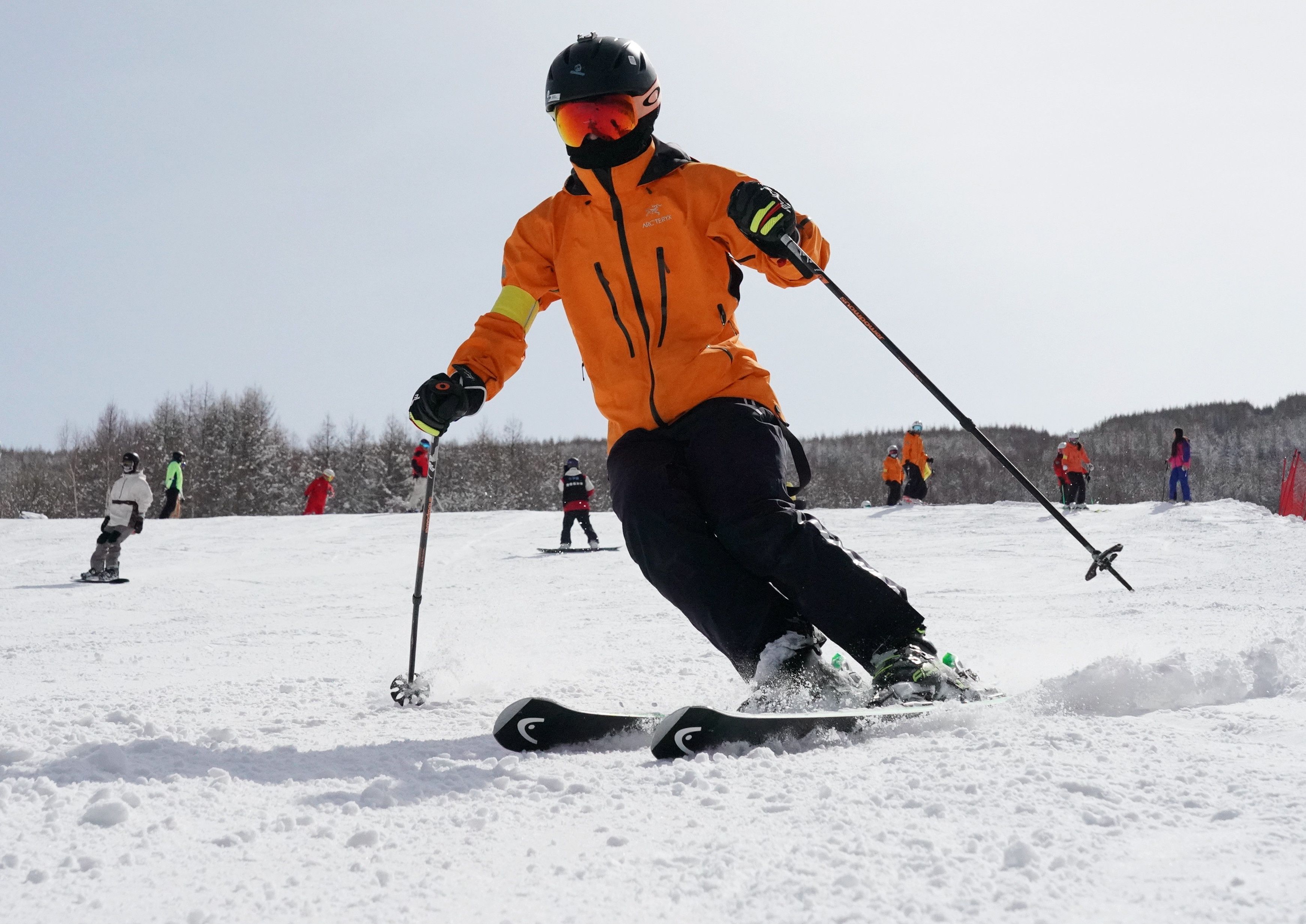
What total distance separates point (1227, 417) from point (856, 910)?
9553 centimetres

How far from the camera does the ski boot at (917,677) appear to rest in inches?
75.6

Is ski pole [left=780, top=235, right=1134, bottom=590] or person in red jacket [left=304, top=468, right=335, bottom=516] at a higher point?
ski pole [left=780, top=235, right=1134, bottom=590]

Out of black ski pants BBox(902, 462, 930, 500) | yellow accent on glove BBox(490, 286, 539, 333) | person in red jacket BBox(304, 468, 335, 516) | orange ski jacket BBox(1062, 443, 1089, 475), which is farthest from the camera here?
person in red jacket BBox(304, 468, 335, 516)

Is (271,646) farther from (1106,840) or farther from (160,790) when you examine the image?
(1106,840)

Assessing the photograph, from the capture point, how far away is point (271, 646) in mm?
4367

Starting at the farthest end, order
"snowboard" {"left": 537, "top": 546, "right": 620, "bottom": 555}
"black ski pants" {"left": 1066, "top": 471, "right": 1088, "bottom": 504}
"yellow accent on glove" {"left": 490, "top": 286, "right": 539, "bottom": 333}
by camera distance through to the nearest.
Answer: "black ski pants" {"left": 1066, "top": 471, "right": 1088, "bottom": 504} < "snowboard" {"left": 537, "top": 546, "right": 620, "bottom": 555} < "yellow accent on glove" {"left": 490, "top": 286, "right": 539, "bottom": 333}

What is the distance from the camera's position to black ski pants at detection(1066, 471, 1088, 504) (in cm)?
1694

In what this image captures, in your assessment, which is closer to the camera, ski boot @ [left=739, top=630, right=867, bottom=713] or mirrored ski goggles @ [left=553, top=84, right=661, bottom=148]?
ski boot @ [left=739, top=630, right=867, bottom=713]

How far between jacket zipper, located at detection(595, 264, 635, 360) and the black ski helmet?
0.49m

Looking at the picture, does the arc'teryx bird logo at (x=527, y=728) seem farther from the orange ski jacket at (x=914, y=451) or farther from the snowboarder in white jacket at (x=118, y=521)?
the orange ski jacket at (x=914, y=451)

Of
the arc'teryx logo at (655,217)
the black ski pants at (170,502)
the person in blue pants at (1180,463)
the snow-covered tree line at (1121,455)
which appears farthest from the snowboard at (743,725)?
the snow-covered tree line at (1121,455)

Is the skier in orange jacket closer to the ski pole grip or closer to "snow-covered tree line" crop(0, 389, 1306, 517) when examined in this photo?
the ski pole grip

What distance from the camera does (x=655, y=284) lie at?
2482mm

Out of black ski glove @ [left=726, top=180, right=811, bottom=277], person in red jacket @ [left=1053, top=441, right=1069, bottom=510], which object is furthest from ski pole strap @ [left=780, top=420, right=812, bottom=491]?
person in red jacket @ [left=1053, top=441, right=1069, bottom=510]
